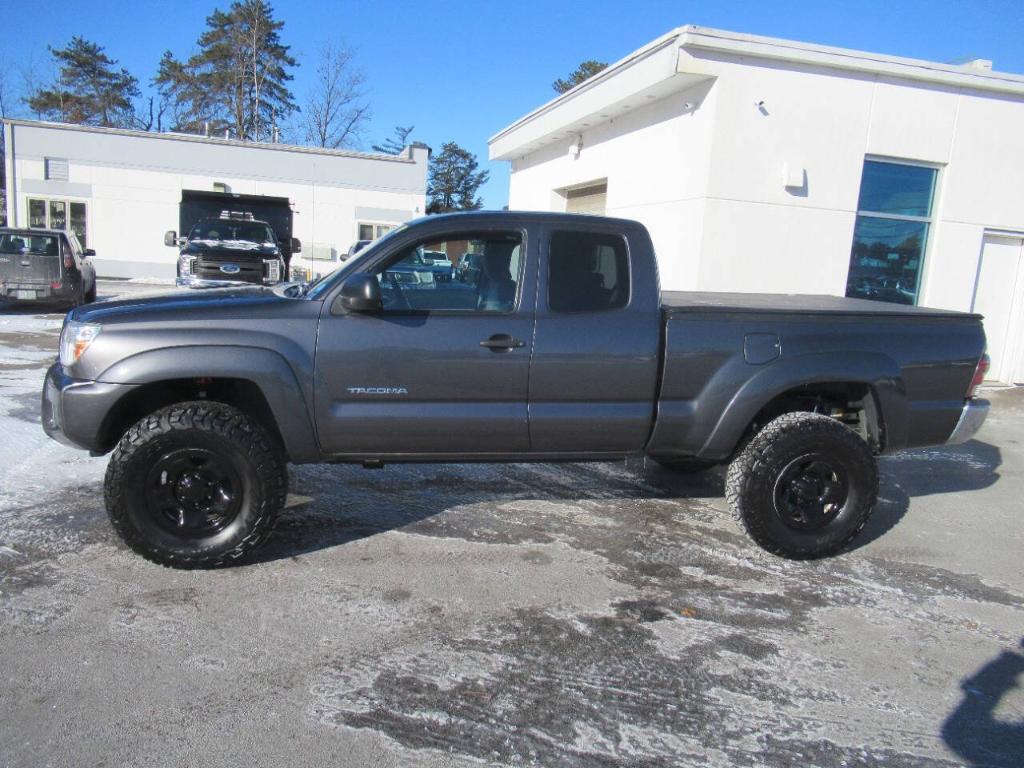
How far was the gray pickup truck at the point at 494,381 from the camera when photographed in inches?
151

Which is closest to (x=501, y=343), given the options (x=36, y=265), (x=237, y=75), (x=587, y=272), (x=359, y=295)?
(x=587, y=272)

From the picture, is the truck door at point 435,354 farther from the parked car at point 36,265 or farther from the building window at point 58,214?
the building window at point 58,214

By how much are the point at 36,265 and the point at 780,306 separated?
46.9 feet

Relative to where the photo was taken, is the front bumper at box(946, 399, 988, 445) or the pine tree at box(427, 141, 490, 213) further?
the pine tree at box(427, 141, 490, 213)

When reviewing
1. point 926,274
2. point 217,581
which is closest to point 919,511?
point 217,581

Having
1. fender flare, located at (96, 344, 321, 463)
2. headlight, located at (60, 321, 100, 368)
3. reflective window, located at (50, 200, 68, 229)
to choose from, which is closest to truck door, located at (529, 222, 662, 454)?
fender flare, located at (96, 344, 321, 463)

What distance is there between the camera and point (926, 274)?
10641 mm

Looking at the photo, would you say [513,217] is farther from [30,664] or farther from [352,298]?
[30,664]

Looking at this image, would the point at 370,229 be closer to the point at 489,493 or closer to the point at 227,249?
the point at 227,249

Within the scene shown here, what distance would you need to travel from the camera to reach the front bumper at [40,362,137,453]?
12.4ft

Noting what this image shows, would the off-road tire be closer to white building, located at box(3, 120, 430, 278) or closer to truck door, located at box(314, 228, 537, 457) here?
truck door, located at box(314, 228, 537, 457)

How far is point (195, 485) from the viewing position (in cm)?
393

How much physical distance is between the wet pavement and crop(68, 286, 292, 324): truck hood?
4.33ft

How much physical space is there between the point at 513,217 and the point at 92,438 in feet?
8.45
